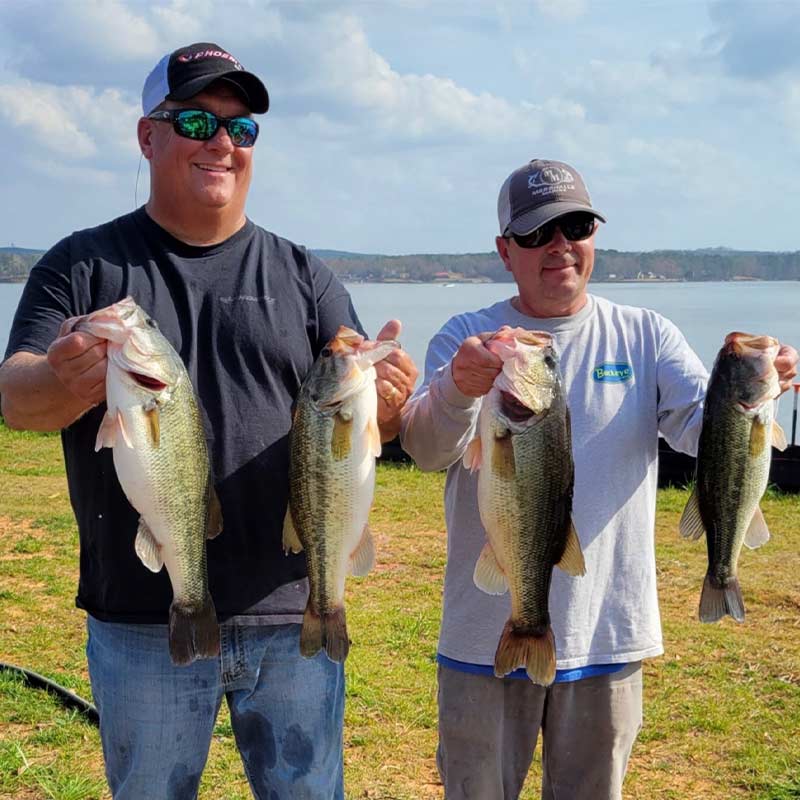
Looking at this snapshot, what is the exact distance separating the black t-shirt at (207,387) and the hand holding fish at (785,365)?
179 cm

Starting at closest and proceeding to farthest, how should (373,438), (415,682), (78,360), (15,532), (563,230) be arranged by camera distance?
(78,360), (373,438), (563,230), (415,682), (15,532)

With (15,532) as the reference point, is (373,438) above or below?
above

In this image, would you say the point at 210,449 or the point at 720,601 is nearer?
the point at 210,449

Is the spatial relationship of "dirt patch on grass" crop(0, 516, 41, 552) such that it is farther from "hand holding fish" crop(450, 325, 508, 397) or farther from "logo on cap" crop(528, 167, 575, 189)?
"hand holding fish" crop(450, 325, 508, 397)

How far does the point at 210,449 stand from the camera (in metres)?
3.57

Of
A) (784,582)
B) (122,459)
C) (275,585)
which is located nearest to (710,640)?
(784,582)

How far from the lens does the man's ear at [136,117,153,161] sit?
3715mm

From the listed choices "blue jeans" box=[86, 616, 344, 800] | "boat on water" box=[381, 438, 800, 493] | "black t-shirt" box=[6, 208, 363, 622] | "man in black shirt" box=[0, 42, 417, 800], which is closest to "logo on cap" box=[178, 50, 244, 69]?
"man in black shirt" box=[0, 42, 417, 800]

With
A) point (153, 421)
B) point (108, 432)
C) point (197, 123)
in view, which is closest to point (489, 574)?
point (153, 421)

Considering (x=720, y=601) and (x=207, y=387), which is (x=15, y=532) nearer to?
(x=207, y=387)

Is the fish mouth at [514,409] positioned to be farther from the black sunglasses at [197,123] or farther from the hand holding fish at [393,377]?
the black sunglasses at [197,123]

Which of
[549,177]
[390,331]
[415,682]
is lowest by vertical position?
[415,682]

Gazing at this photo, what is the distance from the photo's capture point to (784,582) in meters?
9.69

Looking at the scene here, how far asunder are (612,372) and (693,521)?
0.69m
